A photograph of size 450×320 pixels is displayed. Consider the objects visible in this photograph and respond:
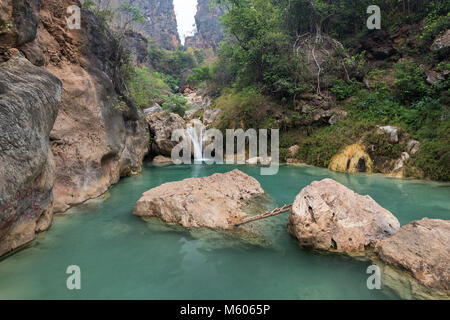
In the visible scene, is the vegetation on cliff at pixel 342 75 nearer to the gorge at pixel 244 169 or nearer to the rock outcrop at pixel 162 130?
the gorge at pixel 244 169

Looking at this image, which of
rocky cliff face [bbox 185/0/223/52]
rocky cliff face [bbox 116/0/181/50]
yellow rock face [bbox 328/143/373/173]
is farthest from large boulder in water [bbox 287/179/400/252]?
rocky cliff face [bbox 185/0/223/52]

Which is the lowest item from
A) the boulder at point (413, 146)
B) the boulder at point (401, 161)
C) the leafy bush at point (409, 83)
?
the boulder at point (401, 161)

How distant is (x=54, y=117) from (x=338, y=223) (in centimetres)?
614

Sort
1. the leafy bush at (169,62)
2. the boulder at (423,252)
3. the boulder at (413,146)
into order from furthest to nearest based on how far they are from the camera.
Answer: the leafy bush at (169,62), the boulder at (413,146), the boulder at (423,252)

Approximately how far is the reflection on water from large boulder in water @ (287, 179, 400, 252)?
0.27 metres

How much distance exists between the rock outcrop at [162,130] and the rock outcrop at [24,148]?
33.3 ft

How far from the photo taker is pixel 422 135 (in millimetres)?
9625

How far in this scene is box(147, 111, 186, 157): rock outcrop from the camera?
602 inches

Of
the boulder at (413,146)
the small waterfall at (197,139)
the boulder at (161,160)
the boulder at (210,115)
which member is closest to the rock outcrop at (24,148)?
the boulder at (161,160)

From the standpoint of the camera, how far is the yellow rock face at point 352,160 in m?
10.6

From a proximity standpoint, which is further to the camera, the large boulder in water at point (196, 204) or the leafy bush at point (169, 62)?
the leafy bush at point (169, 62)

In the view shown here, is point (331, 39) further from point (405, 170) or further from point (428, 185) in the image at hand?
point (428, 185)

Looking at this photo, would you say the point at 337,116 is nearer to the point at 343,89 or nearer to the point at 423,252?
the point at 343,89

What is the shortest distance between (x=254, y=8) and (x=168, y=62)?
85.4ft
